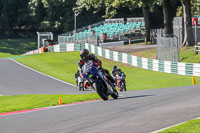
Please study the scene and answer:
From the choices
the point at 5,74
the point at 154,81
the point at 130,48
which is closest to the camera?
the point at 154,81

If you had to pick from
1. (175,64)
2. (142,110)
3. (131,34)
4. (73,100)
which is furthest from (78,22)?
(142,110)

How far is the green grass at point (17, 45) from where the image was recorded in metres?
71.1

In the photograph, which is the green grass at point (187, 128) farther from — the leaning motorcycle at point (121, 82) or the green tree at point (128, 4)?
the green tree at point (128, 4)

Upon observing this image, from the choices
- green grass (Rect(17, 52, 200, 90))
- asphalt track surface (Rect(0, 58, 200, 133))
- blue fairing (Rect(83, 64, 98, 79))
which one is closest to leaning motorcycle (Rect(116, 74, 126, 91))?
green grass (Rect(17, 52, 200, 90))

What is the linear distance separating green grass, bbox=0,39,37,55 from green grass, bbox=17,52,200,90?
23212mm

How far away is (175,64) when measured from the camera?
32.6 metres

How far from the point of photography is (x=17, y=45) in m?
73.4

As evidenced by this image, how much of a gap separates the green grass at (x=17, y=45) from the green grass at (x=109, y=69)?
23.2 meters

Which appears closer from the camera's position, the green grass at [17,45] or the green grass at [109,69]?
the green grass at [109,69]

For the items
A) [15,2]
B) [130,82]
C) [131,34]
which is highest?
[15,2]

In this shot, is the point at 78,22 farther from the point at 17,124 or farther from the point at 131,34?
the point at 17,124

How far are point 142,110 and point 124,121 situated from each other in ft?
5.75

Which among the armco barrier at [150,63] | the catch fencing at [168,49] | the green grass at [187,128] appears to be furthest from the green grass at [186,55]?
the green grass at [187,128]

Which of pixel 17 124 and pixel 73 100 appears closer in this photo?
pixel 17 124
